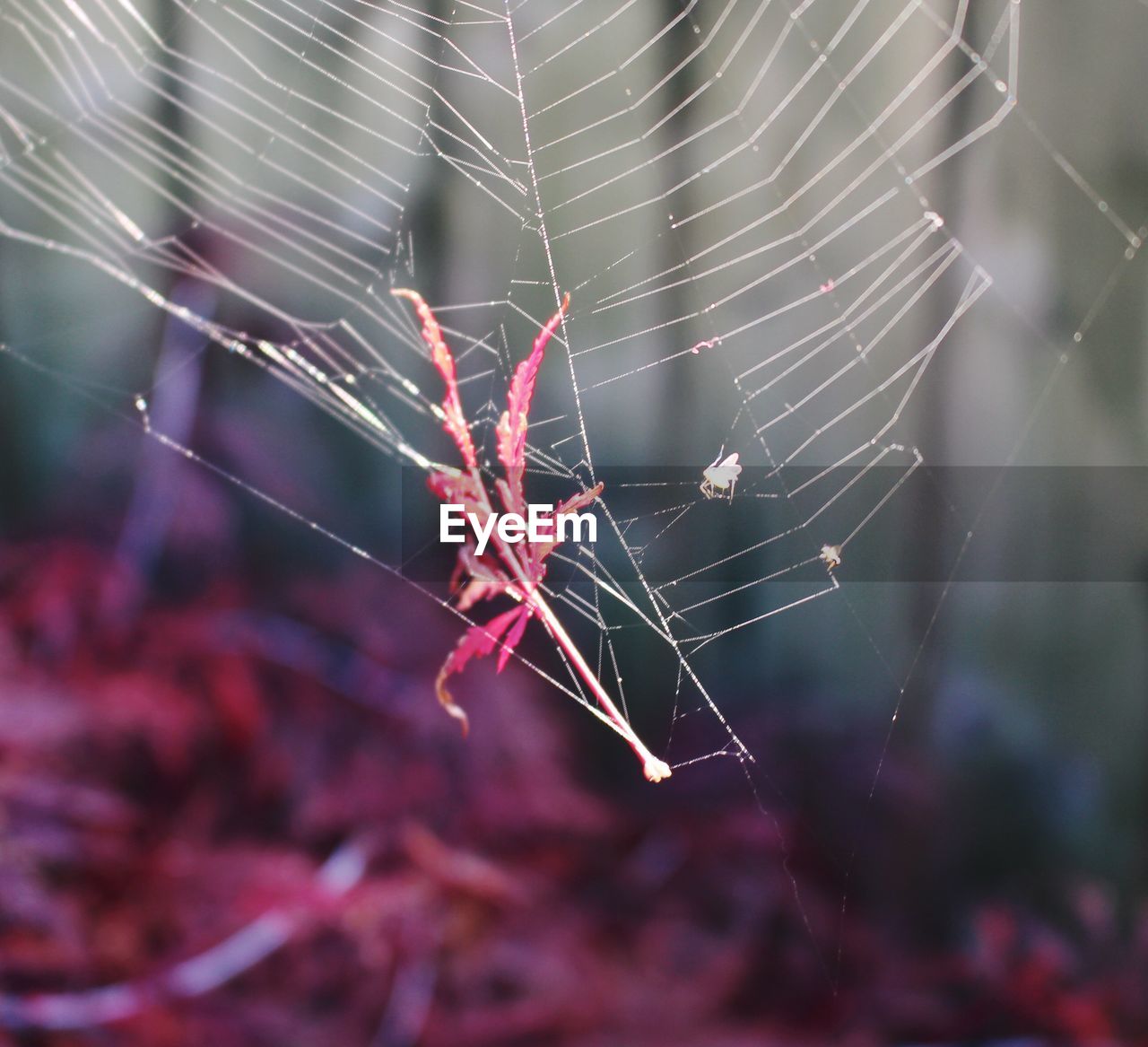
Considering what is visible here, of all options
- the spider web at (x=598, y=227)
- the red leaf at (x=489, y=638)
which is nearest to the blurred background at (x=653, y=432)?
the spider web at (x=598, y=227)

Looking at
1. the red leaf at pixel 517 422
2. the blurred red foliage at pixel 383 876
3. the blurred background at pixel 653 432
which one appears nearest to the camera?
the red leaf at pixel 517 422

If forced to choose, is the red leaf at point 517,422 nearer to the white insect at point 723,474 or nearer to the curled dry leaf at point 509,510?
the curled dry leaf at point 509,510

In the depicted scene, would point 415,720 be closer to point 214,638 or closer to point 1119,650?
point 214,638

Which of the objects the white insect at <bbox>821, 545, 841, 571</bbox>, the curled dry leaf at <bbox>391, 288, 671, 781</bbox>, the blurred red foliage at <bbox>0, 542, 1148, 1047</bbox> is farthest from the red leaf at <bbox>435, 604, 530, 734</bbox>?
the white insect at <bbox>821, 545, 841, 571</bbox>

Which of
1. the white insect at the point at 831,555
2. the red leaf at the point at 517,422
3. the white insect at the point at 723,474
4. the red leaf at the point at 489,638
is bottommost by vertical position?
the white insect at the point at 831,555

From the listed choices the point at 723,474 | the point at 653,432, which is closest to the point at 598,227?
the point at 653,432

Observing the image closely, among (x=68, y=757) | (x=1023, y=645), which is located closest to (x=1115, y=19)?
(x=1023, y=645)

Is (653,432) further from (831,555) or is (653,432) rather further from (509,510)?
(509,510)
